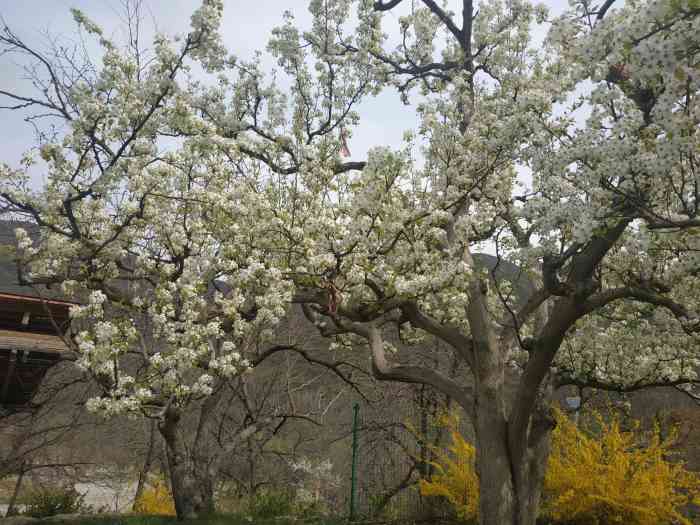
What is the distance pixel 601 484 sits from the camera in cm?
870

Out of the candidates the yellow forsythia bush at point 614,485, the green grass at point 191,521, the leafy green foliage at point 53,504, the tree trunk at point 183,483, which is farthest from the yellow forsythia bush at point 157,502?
the yellow forsythia bush at point 614,485

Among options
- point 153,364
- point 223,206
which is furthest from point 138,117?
point 153,364

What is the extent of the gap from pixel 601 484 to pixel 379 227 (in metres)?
5.21

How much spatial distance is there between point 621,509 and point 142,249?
7.71 metres

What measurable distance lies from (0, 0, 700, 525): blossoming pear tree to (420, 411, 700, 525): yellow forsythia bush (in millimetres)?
1132

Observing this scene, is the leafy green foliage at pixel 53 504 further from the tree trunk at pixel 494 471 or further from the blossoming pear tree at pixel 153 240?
the tree trunk at pixel 494 471

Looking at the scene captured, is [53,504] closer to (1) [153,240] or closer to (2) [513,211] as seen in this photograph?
(1) [153,240]

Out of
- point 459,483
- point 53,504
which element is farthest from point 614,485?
point 53,504

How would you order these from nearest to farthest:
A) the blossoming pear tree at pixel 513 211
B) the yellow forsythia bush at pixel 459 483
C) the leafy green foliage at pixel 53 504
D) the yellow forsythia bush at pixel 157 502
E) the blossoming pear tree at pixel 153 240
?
the blossoming pear tree at pixel 513 211, the blossoming pear tree at pixel 153 240, the yellow forsythia bush at pixel 459 483, the leafy green foliage at pixel 53 504, the yellow forsythia bush at pixel 157 502

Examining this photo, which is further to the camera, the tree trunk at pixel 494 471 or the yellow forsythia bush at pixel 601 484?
the yellow forsythia bush at pixel 601 484

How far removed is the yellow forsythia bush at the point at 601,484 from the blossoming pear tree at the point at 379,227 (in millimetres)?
1132

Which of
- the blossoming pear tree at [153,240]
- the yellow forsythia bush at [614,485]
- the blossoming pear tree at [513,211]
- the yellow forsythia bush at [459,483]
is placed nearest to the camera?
the blossoming pear tree at [513,211]

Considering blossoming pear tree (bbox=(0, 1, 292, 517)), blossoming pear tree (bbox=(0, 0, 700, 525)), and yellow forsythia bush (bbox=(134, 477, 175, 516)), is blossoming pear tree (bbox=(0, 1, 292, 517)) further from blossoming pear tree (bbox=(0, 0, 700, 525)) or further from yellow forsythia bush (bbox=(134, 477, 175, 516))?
yellow forsythia bush (bbox=(134, 477, 175, 516))

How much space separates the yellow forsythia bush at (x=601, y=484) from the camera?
8562mm
